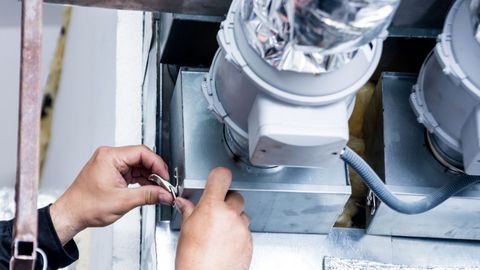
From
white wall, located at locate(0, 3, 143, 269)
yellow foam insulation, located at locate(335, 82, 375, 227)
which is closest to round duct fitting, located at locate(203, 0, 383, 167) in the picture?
yellow foam insulation, located at locate(335, 82, 375, 227)

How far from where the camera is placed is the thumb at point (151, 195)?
93 centimetres

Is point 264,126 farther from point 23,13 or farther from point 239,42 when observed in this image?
point 23,13

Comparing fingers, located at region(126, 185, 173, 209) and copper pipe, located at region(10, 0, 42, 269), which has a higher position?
copper pipe, located at region(10, 0, 42, 269)

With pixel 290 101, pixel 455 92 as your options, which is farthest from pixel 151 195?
pixel 455 92

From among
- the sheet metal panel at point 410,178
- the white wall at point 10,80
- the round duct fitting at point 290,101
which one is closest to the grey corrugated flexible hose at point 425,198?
the sheet metal panel at point 410,178

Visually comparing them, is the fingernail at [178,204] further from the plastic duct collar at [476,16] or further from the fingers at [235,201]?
the plastic duct collar at [476,16]

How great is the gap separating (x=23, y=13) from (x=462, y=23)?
16.8 inches

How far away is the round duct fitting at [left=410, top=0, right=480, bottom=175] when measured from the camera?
864 mm

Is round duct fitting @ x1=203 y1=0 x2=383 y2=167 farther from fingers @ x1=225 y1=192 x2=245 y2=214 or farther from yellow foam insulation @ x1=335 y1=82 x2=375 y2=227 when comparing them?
yellow foam insulation @ x1=335 y1=82 x2=375 y2=227

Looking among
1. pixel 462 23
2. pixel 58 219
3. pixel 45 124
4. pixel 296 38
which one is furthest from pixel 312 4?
pixel 45 124

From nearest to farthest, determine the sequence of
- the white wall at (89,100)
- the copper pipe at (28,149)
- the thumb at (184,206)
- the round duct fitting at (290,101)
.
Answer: the copper pipe at (28,149)
the round duct fitting at (290,101)
the thumb at (184,206)
the white wall at (89,100)

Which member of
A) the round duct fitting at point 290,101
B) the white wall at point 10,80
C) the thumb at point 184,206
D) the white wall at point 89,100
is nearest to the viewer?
the round duct fitting at point 290,101

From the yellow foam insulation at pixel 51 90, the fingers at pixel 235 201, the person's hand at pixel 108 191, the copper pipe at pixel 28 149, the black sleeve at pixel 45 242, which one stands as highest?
the copper pipe at pixel 28 149

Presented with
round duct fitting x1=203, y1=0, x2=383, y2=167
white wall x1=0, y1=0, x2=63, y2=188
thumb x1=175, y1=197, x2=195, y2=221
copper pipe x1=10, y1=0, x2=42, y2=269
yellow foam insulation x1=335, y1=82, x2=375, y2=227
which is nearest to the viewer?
copper pipe x1=10, y1=0, x2=42, y2=269
